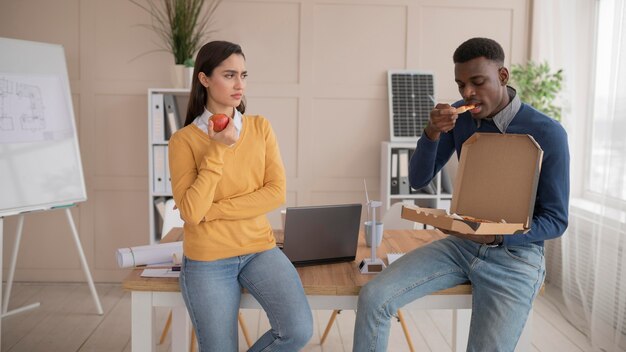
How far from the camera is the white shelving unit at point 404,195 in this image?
13.9 feet

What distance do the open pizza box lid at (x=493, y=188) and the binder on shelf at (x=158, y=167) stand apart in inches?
96.8

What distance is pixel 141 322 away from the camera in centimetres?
200

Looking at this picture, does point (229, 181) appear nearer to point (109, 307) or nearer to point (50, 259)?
point (109, 307)

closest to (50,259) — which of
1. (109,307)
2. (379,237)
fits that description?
(109,307)

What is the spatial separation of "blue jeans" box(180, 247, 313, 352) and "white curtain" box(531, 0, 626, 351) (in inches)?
79.0

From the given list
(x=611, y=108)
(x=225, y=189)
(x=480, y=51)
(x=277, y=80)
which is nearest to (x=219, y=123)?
(x=225, y=189)

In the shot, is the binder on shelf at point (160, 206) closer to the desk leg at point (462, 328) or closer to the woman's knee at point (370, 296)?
the desk leg at point (462, 328)

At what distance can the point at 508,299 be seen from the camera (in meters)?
1.92

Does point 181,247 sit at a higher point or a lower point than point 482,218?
lower

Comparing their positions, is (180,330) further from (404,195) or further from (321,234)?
(404,195)

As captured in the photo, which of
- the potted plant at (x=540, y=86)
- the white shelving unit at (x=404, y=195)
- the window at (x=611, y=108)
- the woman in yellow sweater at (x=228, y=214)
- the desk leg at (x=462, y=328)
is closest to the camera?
the woman in yellow sweater at (x=228, y=214)

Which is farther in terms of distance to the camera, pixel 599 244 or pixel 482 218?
pixel 599 244

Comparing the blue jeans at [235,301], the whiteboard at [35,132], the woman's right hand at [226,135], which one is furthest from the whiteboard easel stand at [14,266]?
the woman's right hand at [226,135]

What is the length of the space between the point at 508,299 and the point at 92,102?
3.35 meters
